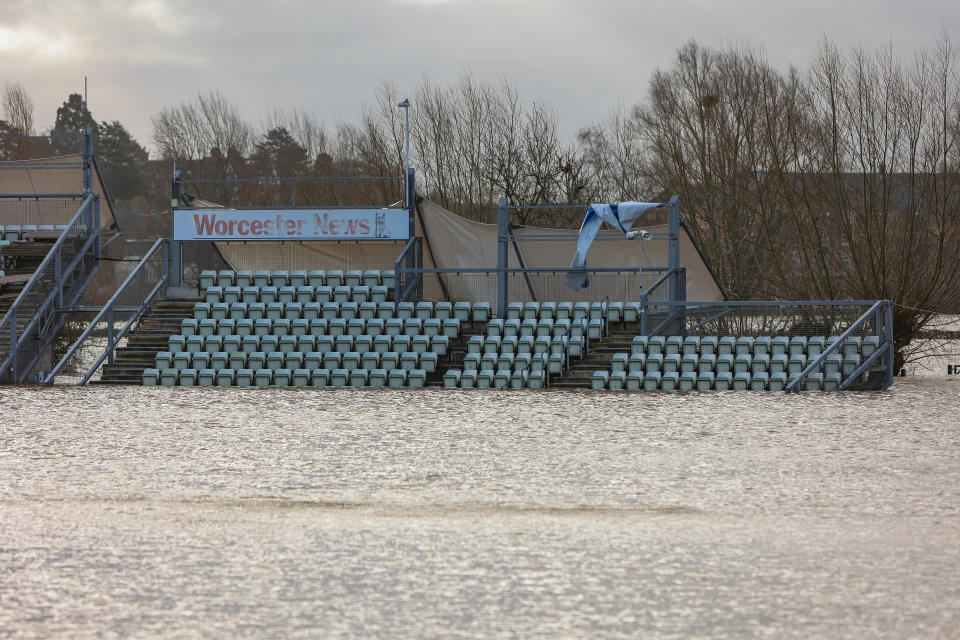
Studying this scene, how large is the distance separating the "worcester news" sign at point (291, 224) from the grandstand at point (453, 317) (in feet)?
0.11

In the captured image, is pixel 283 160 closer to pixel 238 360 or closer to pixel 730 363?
pixel 238 360

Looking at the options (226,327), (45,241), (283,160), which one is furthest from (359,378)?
(283,160)

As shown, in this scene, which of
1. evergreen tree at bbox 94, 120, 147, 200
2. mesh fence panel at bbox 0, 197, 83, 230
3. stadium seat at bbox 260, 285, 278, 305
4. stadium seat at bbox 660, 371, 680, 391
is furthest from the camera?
evergreen tree at bbox 94, 120, 147, 200

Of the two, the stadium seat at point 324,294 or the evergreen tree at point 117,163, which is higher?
the evergreen tree at point 117,163

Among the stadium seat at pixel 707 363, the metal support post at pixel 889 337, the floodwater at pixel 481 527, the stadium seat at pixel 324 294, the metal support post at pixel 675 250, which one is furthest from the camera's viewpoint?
the stadium seat at pixel 324 294

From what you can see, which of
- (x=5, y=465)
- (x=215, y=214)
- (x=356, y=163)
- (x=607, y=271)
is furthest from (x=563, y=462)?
(x=356, y=163)

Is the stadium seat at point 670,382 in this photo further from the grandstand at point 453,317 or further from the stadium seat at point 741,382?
the stadium seat at point 741,382

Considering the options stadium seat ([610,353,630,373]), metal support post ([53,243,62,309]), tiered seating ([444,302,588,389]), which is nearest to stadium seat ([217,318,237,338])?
metal support post ([53,243,62,309])

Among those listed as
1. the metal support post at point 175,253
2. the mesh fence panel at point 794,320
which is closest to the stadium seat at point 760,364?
the mesh fence panel at point 794,320

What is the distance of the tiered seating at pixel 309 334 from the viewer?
2158 centimetres

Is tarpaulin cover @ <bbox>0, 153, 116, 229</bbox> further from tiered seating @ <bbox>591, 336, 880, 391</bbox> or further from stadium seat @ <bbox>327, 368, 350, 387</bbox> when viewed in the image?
tiered seating @ <bbox>591, 336, 880, 391</bbox>

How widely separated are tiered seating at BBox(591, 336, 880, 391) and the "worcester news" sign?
23.7 ft

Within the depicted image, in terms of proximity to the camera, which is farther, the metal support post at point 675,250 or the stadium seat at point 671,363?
the metal support post at point 675,250

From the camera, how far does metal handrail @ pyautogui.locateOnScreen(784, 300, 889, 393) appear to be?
19.6 m
